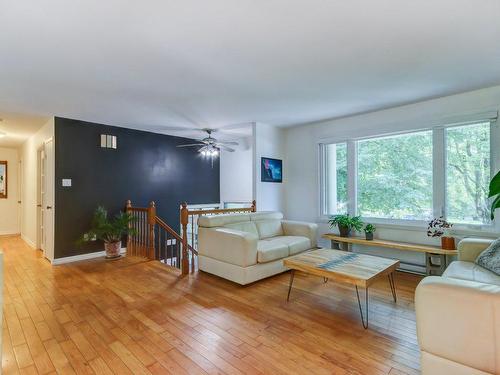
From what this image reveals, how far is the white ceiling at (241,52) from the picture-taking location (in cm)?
181

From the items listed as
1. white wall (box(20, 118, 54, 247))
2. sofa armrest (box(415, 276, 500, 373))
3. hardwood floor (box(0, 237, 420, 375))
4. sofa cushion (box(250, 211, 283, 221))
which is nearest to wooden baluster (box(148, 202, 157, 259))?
hardwood floor (box(0, 237, 420, 375))

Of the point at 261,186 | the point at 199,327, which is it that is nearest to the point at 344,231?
the point at 261,186

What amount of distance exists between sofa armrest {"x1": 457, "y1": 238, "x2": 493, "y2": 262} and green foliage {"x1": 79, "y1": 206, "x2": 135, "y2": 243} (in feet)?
15.3

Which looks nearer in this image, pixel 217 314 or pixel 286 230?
pixel 217 314

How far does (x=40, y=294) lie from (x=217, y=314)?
2131mm

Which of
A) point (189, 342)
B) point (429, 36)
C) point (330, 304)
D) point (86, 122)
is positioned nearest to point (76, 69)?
point (86, 122)

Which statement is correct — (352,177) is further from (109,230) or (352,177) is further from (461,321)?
(109,230)

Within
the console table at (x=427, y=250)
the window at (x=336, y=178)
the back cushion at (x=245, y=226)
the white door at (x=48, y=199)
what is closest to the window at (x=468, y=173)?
the console table at (x=427, y=250)

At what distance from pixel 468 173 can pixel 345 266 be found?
227 centimetres

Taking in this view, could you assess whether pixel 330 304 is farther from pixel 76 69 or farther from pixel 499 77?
pixel 76 69

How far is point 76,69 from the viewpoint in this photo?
8.65 feet

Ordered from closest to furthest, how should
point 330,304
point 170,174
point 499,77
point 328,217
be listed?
1. point 330,304
2. point 499,77
3. point 328,217
4. point 170,174

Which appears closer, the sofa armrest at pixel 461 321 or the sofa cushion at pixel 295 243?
the sofa armrest at pixel 461 321

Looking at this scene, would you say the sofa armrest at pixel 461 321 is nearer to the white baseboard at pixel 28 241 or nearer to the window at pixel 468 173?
the window at pixel 468 173
